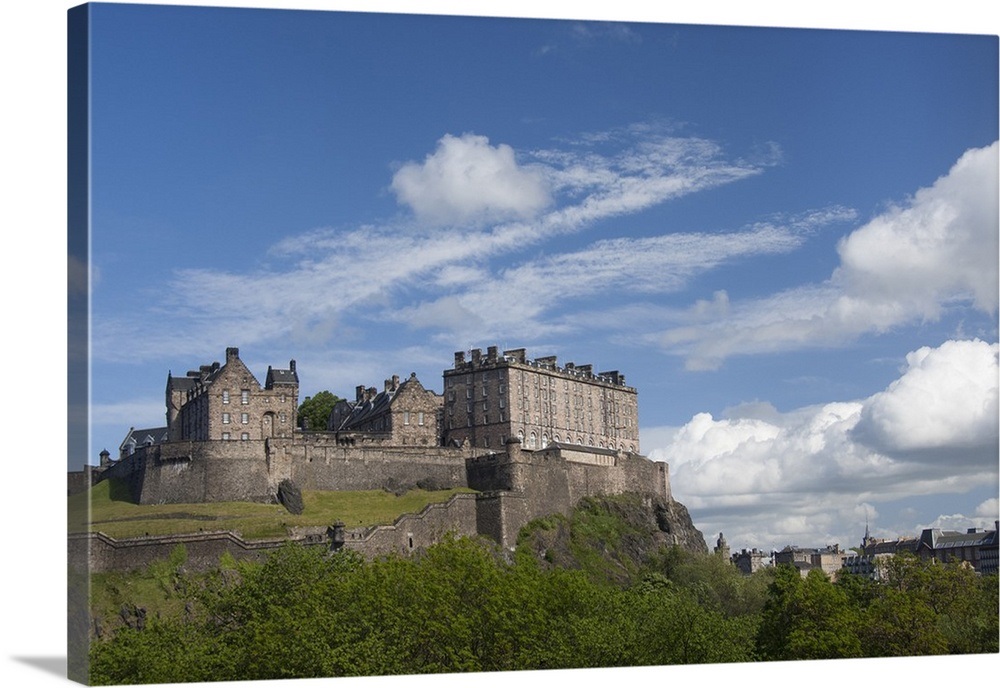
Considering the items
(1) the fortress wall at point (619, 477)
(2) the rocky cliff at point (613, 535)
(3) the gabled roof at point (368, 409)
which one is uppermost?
(3) the gabled roof at point (368, 409)

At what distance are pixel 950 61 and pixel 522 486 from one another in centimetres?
3074

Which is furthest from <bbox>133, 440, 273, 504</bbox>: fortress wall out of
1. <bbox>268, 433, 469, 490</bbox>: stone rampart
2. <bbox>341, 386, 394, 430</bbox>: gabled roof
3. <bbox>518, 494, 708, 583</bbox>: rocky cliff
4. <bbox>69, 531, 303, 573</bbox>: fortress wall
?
<bbox>341, 386, 394, 430</bbox>: gabled roof

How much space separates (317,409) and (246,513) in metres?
21.9

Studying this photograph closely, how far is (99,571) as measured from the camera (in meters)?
39.3

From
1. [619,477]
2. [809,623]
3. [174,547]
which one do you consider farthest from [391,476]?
[809,623]

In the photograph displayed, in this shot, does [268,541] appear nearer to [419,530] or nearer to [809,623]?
[419,530]

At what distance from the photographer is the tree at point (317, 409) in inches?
2749

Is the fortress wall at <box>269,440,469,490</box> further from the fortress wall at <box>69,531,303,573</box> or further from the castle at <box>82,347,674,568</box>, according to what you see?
the fortress wall at <box>69,531,303,573</box>

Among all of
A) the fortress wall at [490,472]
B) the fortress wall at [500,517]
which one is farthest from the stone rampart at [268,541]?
the fortress wall at [490,472]

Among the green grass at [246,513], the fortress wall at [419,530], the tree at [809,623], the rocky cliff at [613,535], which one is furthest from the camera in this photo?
the rocky cliff at [613,535]

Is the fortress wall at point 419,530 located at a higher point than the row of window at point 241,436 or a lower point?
lower

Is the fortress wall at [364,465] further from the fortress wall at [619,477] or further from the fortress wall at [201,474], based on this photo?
the fortress wall at [619,477]

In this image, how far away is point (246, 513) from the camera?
4894 centimetres

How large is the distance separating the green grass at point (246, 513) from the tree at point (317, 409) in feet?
48.2
